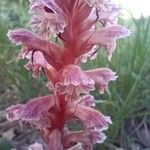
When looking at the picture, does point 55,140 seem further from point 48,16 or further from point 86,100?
point 48,16

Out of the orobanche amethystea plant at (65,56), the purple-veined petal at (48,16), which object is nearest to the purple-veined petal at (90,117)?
the orobanche amethystea plant at (65,56)

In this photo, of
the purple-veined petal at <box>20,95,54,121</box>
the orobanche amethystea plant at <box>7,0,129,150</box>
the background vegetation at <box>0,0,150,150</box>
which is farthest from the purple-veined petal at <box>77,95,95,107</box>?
the background vegetation at <box>0,0,150,150</box>

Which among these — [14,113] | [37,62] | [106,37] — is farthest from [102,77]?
[14,113]

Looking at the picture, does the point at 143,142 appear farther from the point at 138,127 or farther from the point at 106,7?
the point at 106,7

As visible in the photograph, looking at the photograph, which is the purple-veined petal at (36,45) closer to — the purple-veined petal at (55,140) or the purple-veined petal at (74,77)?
the purple-veined petal at (74,77)

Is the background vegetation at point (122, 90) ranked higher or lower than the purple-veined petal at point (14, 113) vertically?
lower

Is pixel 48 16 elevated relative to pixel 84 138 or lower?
elevated

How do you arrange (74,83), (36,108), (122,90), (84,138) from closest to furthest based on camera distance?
1. (74,83)
2. (36,108)
3. (84,138)
4. (122,90)
